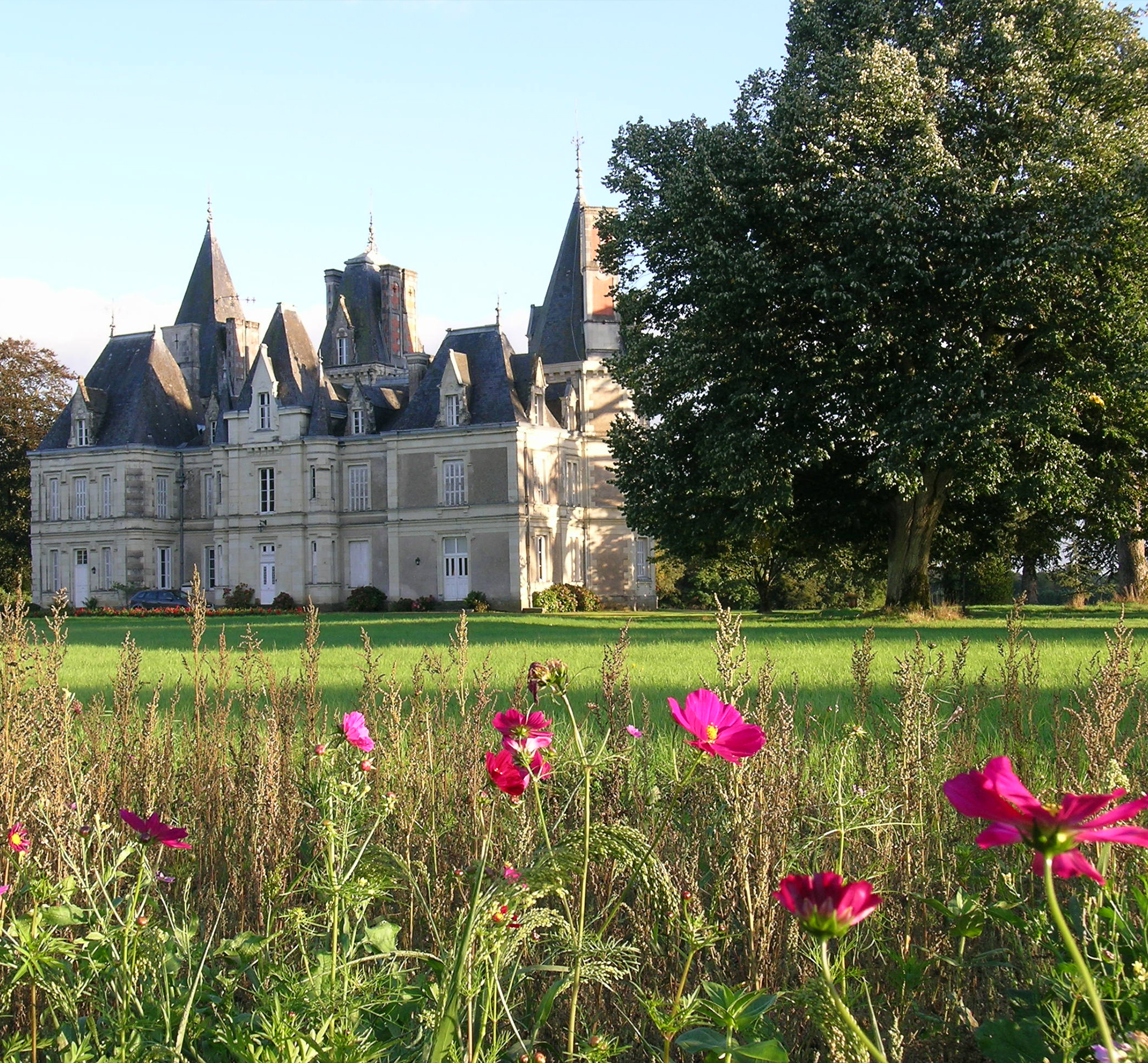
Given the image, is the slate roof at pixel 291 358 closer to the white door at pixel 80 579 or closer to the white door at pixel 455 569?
the white door at pixel 455 569

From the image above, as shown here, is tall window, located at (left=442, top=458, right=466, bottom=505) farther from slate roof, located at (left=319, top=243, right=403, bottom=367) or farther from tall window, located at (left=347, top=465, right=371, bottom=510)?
slate roof, located at (left=319, top=243, right=403, bottom=367)

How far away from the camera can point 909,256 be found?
2178 centimetres

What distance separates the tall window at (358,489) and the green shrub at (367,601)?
3859mm

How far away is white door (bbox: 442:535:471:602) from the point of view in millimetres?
47344

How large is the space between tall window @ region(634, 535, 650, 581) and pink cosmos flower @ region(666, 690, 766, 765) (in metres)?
48.7

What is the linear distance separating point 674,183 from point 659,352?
11.5 feet

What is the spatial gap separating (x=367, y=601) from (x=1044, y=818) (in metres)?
47.2

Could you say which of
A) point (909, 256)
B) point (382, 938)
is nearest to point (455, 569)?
point (909, 256)

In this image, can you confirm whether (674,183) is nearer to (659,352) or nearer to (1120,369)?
(659,352)

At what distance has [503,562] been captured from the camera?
46.3 meters

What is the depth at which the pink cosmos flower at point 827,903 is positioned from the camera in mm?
1556

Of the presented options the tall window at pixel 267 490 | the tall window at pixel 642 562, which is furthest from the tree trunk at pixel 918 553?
the tall window at pixel 267 490

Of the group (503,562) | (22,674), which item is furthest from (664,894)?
(503,562)

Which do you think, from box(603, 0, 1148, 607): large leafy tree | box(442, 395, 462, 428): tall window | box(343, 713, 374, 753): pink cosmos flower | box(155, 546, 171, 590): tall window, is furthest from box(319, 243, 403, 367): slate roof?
box(343, 713, 374, 753): pink cosmos flower
